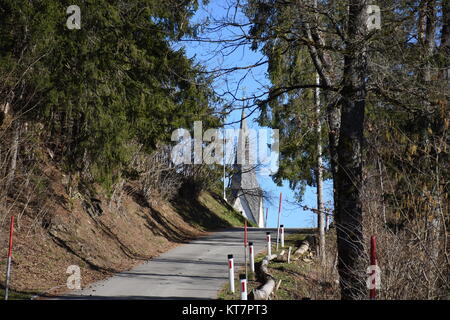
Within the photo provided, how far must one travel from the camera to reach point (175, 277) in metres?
15.5

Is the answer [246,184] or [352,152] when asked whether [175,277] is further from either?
[246,184]

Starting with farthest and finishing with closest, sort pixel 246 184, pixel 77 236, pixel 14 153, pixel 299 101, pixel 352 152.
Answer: pixel 246 184, pixel 77 236, pixel 14 153, pixel 299 101, pixel 352 152

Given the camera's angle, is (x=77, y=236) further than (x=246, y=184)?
No

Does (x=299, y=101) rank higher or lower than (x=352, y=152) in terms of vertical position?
higher

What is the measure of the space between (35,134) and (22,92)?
2.06m

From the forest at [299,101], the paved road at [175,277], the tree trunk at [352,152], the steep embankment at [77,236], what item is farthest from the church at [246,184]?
the tree trunk at [352,152]

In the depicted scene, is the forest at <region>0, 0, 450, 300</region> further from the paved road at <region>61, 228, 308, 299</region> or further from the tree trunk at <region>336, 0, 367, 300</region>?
the paved road at <region>61, 228, 308, 299</region>

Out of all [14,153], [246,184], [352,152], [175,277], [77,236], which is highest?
[14,153]

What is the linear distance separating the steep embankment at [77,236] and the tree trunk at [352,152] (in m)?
6.94

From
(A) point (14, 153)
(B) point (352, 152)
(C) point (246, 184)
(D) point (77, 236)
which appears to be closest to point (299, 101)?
(B) point (352, 152)

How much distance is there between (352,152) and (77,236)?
11.2 metres

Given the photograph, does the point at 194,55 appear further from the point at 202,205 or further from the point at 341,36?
the point at 202,205

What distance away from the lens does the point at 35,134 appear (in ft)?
56.7

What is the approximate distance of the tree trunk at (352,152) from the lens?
386 inches
